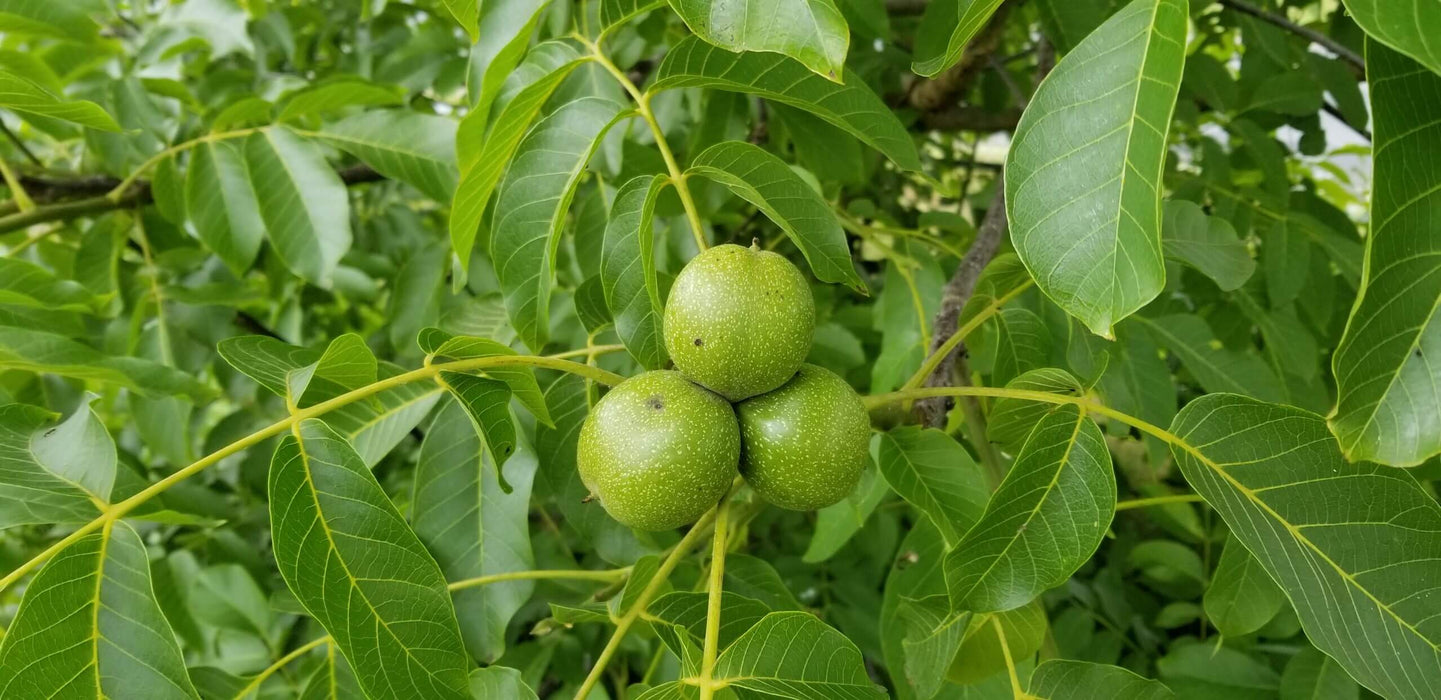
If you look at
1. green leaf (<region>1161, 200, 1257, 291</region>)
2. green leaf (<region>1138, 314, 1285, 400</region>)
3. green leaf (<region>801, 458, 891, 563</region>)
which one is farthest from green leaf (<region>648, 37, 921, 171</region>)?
green leaf (<region>1138, 314, 1285, 400</region>)

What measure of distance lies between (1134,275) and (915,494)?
0.50 meters

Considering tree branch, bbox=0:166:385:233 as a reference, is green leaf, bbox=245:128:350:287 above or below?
above

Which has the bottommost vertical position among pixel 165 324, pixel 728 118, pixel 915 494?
pixel 165 324

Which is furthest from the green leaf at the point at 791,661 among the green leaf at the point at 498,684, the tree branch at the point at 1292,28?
the tree branch at the point at 1292,28

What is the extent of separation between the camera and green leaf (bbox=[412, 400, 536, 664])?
115cm

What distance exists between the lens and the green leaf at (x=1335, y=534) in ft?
2.66

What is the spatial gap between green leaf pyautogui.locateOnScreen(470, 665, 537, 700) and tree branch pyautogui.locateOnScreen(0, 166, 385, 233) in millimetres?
1056

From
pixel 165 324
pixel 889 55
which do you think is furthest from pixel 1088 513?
pixel 165 324

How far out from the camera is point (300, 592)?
84 cm

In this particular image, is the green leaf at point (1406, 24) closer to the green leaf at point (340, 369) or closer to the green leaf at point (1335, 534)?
the green leaf at point (1335, 534)

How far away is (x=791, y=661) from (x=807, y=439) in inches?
9.1

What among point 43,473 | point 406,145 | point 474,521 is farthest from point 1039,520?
point 406,145

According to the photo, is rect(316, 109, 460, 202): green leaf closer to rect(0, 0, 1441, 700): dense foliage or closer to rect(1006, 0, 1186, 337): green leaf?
rect(0, 0, 1441, 700): dense foliage

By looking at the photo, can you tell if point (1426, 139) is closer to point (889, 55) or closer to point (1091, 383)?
point (1091, 383)
